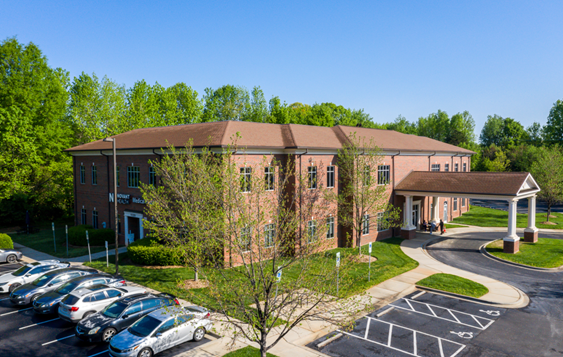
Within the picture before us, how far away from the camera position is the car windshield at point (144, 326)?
13.1 metres

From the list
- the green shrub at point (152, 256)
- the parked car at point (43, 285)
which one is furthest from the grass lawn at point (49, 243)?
the parked car at point (43, 285)

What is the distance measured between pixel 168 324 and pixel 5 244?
24708mm

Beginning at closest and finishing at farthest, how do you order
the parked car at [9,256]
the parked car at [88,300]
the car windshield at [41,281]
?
1. the parked car at [88,300]
2. the car windshield at [41,281]
3. the parked car at [9,256]

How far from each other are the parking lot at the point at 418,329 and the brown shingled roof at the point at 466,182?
13.8 meters

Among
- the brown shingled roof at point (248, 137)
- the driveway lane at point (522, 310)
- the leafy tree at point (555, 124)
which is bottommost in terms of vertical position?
the driveway lane at point (522, 310)

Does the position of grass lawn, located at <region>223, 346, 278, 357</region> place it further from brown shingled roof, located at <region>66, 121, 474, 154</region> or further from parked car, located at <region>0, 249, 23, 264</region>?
parked car, located at <region>0, 249, 23, 264</region>

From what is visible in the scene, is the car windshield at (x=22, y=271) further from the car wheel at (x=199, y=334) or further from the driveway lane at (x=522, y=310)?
the driveway lane at (x=522, y=310)

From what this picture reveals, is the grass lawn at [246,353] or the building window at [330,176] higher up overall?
the building window at [330,176]

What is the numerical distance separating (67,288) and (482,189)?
29.4 m

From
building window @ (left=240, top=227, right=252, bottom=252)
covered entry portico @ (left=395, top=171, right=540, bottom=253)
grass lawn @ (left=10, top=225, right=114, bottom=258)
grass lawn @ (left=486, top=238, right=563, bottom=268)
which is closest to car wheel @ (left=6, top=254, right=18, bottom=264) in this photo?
grass lawn @ (left=10, top=225, right=114, bottom=258)

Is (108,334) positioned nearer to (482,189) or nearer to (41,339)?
(41,339)

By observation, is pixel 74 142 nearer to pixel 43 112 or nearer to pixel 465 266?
pixel 43 112

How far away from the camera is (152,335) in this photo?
42.9ft

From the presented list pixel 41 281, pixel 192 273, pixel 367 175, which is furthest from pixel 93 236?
pixel 367 175
